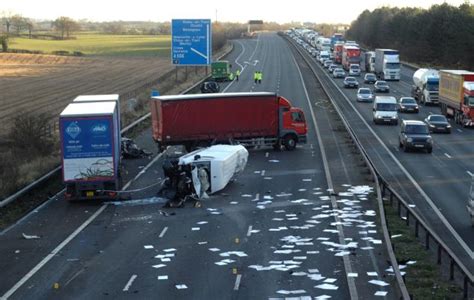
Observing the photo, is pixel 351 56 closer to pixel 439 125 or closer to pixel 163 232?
pixel 439 125

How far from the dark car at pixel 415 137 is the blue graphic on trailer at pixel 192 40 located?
24.0 meters

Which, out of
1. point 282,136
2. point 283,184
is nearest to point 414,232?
point 283,184

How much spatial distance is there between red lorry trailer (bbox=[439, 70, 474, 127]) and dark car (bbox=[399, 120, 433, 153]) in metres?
11.0

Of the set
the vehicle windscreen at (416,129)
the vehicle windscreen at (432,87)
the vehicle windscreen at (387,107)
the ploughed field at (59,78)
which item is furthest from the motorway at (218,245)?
the vehicle windscreen at (432,87)

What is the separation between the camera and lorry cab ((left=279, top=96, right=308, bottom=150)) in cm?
4050

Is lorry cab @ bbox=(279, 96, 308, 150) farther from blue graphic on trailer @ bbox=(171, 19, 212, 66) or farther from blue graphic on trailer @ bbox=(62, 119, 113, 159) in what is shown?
blue graphic on trailer @ bbox=(171, 19, 212, 66)

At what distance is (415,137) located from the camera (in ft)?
129

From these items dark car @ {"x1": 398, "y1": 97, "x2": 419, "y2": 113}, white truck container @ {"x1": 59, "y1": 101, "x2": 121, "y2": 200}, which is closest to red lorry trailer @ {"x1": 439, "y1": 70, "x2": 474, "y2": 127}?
dark car @ {"x1": 398, "y1": 97, "x2": 419, "y2": 113}

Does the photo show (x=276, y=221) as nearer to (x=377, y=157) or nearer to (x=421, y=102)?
(x=377, y=157)

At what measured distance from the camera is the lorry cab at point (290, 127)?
1594 inches

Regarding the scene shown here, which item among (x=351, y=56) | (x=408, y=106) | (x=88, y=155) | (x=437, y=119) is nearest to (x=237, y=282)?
(x=88, y=155)

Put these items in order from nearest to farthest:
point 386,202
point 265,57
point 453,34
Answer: point 386,202 → point 453,34 → point 265,57

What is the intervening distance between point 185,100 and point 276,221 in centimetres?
1725

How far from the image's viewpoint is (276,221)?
77.8ft
